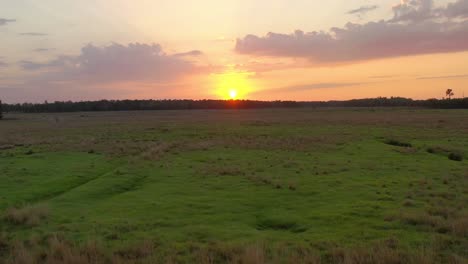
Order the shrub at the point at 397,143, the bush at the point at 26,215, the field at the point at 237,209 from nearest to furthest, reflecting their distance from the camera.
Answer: the field at the point at 237,209 < the bush at the point at 26,215 < the shrub at the point at 397,143

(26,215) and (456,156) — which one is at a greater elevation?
(26,215)

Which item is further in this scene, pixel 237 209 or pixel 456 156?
pixel 456 156

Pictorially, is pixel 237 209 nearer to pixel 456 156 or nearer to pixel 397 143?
pixel 456 156

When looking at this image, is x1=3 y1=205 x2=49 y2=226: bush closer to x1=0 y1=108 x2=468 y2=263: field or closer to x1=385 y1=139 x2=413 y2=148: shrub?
x1=0 y1=108 x2=468 y2=263: field

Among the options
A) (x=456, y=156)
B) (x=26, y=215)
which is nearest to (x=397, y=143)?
(x=456, y=156)

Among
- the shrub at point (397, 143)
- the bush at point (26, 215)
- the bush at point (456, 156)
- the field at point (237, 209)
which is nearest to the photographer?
the field at point (237, 209)

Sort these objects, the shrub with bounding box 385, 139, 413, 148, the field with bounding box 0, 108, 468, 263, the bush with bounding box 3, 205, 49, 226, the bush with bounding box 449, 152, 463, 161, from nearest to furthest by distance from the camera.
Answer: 1. the field with bounding box 0, 108, 468, 263
2. the bush with bounding box 3, 205, 49, 226
3. the bush with bounding box 449, 152, 463, 161
4. the shrub with bounding box 385, 139, 413, 148

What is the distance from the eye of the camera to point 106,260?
11211 mm

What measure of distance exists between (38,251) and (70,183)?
39.8 feet

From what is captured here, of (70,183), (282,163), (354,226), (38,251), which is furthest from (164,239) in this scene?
(282,163)

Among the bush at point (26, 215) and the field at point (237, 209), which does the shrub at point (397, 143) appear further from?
the bush at point (26, 215)

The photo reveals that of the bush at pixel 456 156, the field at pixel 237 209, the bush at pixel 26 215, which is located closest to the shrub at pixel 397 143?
the bush at pixel 456 156

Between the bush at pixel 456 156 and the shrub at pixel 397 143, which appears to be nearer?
the bush at pixel 456 156

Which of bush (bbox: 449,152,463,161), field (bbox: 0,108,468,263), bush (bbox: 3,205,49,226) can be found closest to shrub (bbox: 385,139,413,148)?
bush (bbox: 449,152,463,161)
